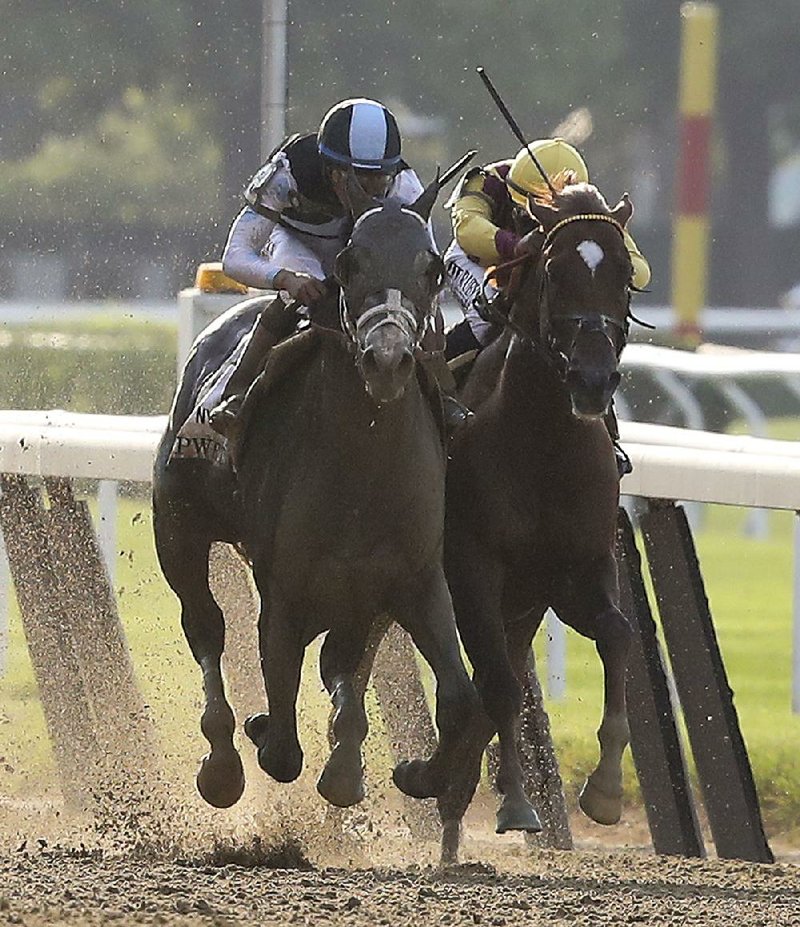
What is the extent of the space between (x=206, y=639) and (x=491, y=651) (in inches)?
39.4

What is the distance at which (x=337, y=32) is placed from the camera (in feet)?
75.5

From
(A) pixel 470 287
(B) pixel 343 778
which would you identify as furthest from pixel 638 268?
(B) pixel 343 778

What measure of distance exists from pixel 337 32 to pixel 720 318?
20.3ft

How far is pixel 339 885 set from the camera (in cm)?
542

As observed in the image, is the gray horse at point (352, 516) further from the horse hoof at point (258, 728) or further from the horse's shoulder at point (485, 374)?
the horse's shoulder at point (485, 374)

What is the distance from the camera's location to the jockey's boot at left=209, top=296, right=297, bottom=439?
6.11m

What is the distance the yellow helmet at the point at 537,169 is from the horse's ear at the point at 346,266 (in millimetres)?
925

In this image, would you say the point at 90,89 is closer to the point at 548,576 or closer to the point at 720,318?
the point at 720,318

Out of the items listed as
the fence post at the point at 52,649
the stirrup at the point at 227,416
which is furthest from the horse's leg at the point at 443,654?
the fence post at the point at 52,649

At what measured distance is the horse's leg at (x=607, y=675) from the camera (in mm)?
6012

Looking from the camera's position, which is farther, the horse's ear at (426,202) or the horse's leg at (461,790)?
the horse's leg at (461,790)

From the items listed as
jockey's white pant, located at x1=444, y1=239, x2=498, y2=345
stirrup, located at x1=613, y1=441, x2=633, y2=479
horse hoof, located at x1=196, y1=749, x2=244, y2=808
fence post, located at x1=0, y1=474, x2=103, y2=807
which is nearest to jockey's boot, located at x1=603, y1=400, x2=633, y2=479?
stirrup, located at x1=613, y1=441, x2=633, y2=479

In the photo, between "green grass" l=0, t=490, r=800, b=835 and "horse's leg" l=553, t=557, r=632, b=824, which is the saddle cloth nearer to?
"horse's leg" l=553, t=557, r=632, b=824


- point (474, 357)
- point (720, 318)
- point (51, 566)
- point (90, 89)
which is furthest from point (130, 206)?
point (474, 357)
